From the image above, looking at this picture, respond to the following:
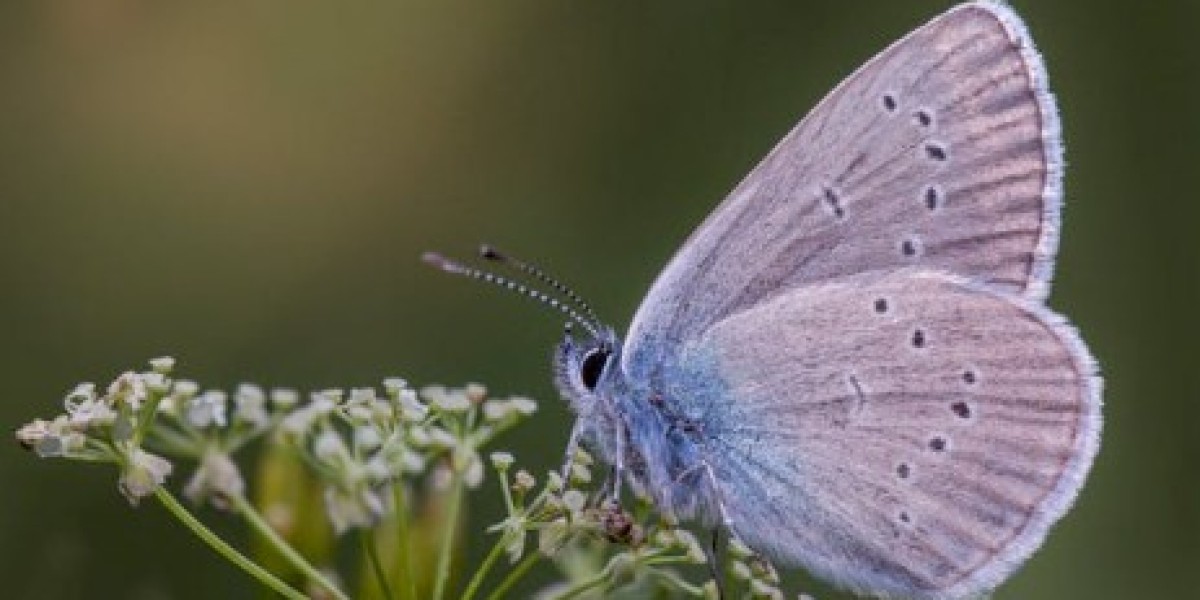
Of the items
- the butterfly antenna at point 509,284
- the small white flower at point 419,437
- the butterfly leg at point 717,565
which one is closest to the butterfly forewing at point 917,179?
the butterfly antenna at point 509,284

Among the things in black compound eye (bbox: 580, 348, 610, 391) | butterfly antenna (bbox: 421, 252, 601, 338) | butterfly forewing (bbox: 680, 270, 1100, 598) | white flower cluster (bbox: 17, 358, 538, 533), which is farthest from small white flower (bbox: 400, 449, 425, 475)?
butterfly forewing (bbox: 680, 270, 1100, 598)

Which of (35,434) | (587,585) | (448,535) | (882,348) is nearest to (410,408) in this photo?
(448,535)

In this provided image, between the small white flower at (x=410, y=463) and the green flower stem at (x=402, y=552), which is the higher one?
the small white flower at (x=410, y=463)

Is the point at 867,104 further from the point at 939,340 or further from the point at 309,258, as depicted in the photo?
the point at 309,258

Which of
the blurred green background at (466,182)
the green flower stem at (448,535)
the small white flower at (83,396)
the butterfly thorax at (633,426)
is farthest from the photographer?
the blurred green background at (466,182)

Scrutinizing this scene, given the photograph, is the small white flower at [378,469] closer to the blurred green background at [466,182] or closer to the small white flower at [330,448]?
the small white flower at [330,448]

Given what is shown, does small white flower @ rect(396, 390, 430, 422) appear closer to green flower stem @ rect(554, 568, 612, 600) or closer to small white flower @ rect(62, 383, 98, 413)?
green flower stem @ rect(554, 568, 612, 600)

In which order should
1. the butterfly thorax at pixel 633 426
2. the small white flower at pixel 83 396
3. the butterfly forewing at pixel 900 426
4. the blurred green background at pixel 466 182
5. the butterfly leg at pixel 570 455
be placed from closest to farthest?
the small white flower at pixel 83 396, the butterfly leg at pixel 570 455, the butterfly forewing at pixel 900 426, the butterfly thorax at pixel 633 426, the blurred green background at pixel 466 182
